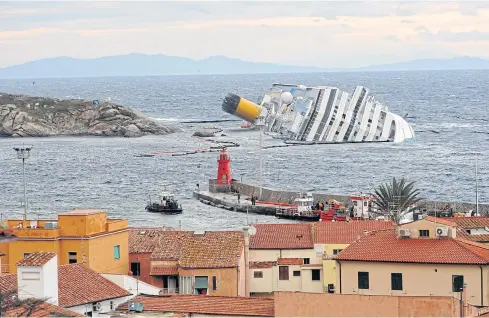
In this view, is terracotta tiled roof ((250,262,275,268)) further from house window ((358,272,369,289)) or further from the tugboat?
the tugboat

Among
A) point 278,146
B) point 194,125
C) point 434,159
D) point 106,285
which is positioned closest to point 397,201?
point 106,285

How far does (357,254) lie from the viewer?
2956 cm

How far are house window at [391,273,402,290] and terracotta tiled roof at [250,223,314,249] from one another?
8247mm

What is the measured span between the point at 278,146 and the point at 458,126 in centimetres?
3238

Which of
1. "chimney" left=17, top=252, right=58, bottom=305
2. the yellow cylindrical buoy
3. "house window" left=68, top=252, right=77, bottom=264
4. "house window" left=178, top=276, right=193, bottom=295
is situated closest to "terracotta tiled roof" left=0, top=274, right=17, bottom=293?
"chimney" left=17, top=252, right=58, bottom=305

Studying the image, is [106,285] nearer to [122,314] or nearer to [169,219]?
[122,314]

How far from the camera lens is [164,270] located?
3191cm

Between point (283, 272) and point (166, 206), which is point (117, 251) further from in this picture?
point (166, 206)

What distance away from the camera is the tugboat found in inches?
2911

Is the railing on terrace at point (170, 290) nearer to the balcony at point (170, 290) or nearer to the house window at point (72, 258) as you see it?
the balcony at point (170, 290)

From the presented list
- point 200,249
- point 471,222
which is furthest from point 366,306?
point 471,222

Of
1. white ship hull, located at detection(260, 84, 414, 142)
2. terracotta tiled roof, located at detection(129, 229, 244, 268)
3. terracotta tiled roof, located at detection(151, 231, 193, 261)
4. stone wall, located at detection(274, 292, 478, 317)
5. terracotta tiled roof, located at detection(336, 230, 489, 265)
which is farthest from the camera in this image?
white ship hull, located at detection(260, 84, 414, 142)

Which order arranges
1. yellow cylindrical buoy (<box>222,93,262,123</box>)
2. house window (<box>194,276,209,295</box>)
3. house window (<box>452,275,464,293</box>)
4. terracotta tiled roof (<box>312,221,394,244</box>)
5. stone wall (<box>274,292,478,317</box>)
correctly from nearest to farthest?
stone wall (<box>274,292,478,317</box>) → house window (<box>452,275,464,293</box>) → house window (<box>194,276,209,295</box>) → terracotta tiled roof (<box>312,221,394,244</box>) → yellow cylindrical buoy (<box>222,93,262,123</box>)

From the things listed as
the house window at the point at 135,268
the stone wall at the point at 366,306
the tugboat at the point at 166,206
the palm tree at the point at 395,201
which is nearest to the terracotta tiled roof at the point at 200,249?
the house window at the point at 135,268
